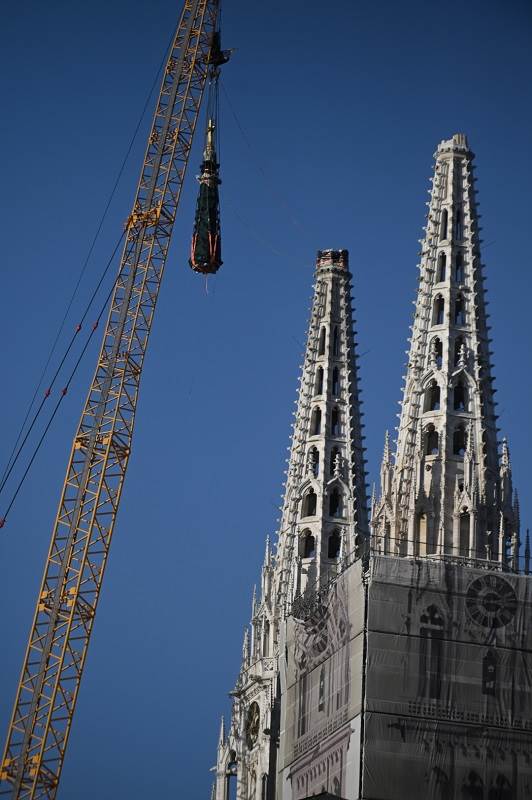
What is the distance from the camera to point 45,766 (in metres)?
169

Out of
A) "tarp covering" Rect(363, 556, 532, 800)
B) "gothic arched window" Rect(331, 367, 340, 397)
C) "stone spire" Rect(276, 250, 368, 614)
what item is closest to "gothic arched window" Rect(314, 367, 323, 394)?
"stone spire" Rect(276, 250, 368, 614)

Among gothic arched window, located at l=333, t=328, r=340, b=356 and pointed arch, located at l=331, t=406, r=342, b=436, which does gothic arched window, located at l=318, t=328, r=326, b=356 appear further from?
pointed arch, located at l=331, t=406, r=342, b=436

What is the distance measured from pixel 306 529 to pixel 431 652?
128ft

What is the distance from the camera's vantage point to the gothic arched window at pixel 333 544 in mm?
189250

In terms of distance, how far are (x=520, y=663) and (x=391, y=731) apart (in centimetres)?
939

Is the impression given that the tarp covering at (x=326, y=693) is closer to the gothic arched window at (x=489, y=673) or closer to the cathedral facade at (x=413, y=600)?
the cathedral facade at (x=413, y=600)

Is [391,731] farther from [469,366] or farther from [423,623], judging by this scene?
[469,366]

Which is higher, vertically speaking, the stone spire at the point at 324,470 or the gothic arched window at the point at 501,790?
the stone spire at the point at 324,470

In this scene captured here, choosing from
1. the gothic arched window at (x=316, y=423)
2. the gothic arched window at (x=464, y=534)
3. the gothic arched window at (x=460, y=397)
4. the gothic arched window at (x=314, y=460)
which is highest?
the gothic arched window at (x=316, y=423)

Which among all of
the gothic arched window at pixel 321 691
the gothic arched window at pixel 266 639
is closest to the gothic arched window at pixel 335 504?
the gothic arched window at pixel 266 639

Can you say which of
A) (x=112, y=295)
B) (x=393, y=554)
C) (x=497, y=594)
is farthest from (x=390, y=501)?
(x=112, y=295)

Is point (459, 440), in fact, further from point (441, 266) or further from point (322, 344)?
point (322, 344)

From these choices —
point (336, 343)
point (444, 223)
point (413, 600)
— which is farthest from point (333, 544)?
point (413, 600)

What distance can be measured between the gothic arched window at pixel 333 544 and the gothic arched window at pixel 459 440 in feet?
82.1
